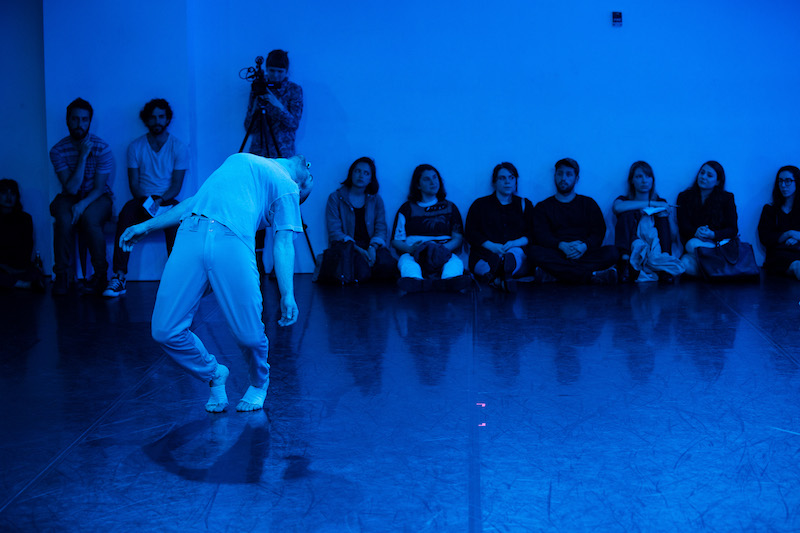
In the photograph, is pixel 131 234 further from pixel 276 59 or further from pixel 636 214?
pixel 636 214

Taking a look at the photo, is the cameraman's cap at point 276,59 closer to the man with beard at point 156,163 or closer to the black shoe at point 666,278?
the man with beard at point 156,163

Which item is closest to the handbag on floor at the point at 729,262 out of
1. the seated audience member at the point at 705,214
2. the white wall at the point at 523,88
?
the seated audience member at the point at 705,214

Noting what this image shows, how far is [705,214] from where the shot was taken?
22.6ft

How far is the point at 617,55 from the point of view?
7.21m

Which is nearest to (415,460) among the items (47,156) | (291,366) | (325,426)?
(325,426)

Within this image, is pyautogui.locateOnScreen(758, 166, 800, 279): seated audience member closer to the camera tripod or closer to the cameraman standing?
the camera tripod

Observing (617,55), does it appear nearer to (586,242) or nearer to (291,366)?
(586,242)

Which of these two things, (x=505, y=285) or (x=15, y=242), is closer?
(x=505, y=285)

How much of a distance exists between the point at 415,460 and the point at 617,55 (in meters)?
5.51

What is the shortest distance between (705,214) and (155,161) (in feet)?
14.7

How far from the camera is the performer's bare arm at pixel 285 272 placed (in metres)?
2.90

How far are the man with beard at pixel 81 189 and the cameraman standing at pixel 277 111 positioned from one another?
120 centimetres

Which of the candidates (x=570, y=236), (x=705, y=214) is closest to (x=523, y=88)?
(x=570, y=236)

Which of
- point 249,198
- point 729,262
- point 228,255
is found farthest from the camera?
point 729,262
